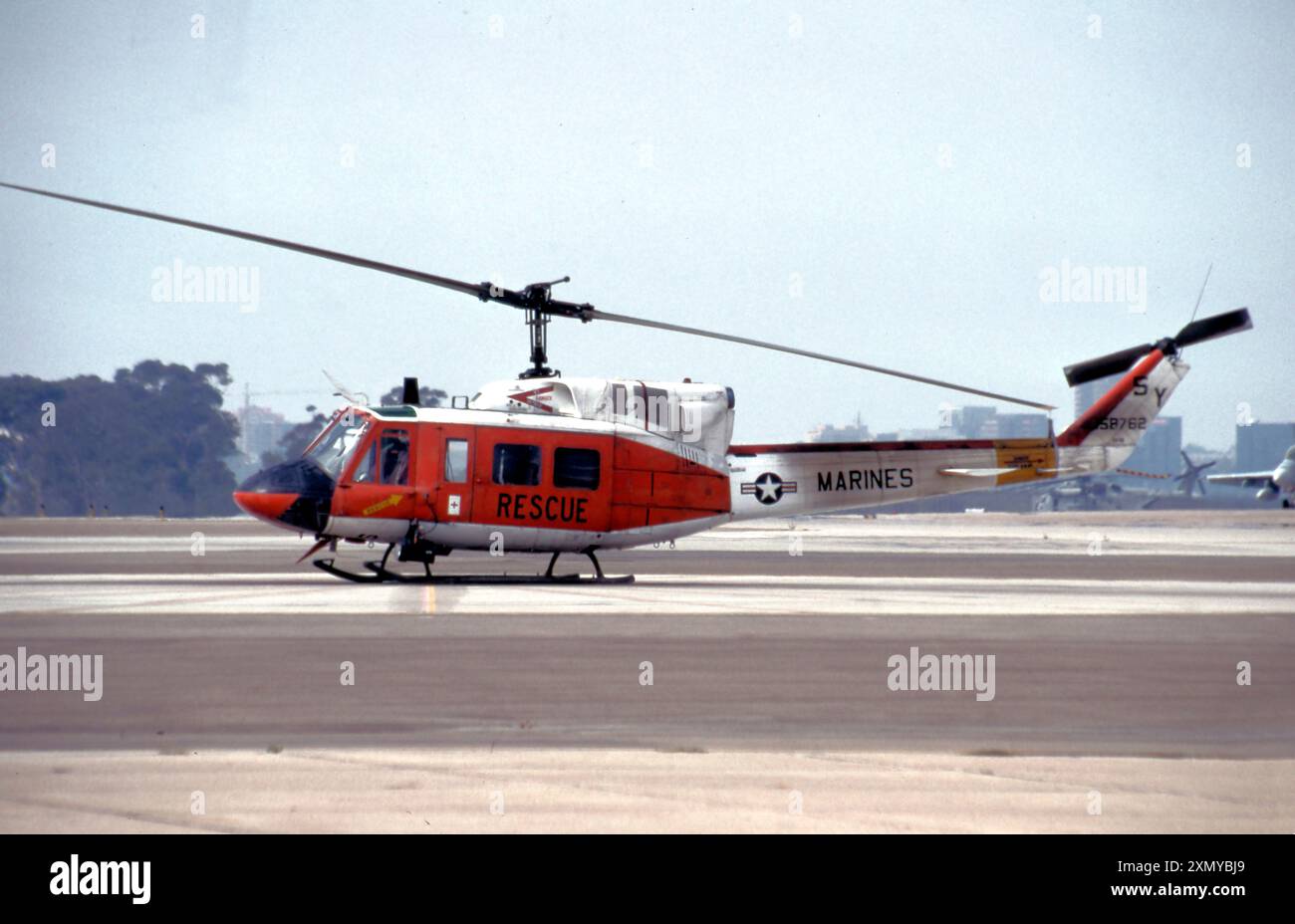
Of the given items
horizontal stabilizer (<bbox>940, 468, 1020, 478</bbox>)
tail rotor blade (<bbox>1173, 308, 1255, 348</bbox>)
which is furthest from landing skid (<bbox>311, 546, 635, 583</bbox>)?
tail rotor blade (<bbox>1173, 308, 1255, 348</bbox>)

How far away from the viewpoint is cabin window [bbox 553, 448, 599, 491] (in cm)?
2114

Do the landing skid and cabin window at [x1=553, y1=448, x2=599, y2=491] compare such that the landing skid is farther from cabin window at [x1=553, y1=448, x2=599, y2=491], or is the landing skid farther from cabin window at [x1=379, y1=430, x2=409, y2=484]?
cabin window at [x1=553, y1=448, x2=599, y2=491]

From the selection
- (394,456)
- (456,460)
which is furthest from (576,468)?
(394,456)

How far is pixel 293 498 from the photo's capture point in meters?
19.8

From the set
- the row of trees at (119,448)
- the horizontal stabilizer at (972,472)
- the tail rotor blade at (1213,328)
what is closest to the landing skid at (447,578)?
the horizontal stabilizer at (972,472)

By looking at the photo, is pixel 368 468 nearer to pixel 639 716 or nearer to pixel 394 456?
pixel 394 456

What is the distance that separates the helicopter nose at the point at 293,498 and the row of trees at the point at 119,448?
11708cm

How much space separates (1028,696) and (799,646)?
3102 mm

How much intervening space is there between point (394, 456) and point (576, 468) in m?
3.08

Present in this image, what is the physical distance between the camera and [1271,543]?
47.6 metres

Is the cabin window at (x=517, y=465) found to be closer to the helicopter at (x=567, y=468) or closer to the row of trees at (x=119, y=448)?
the helicopter at (x=567, y=468)

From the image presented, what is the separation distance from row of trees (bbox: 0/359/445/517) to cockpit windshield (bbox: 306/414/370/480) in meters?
117

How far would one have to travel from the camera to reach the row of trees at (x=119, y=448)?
449ft

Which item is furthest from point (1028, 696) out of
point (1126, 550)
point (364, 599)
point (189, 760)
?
point (1126, 550)
